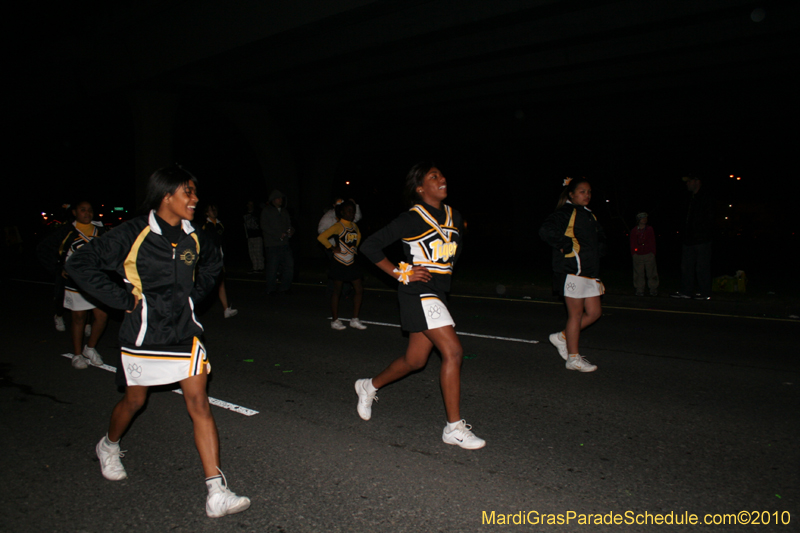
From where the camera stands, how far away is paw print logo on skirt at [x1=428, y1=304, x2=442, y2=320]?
3889 mm

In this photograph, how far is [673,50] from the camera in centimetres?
1432

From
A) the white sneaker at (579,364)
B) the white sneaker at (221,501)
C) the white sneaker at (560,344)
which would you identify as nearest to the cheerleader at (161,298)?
the white sneaker at (221,501)

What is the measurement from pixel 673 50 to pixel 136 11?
14051 millimetres

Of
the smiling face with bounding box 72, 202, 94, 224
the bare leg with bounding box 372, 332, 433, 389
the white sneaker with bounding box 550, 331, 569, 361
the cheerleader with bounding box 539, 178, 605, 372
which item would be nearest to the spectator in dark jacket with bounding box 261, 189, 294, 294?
the smiling face with bounding box 72, 202, 94, 224

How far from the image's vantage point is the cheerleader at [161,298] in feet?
10.1

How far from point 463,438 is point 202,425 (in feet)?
5.64

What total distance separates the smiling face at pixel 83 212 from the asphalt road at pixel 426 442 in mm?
1624

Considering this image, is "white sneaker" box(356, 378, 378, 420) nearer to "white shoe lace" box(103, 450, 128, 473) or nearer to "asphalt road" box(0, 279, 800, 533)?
"asphalt road" box(0, 279, 800, 533)

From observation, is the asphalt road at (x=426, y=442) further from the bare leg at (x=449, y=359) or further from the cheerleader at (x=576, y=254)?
the cheerleader at (x=576, y=254)

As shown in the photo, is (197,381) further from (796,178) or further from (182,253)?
(796,178)

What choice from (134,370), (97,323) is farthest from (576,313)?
(97,323)

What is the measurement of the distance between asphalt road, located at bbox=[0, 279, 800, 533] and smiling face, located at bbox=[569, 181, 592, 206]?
174 cm

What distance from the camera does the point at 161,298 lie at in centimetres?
313

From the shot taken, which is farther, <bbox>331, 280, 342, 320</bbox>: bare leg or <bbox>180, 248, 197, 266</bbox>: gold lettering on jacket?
<bbox>331, 280, 342, 320</bbox>: bare leg
